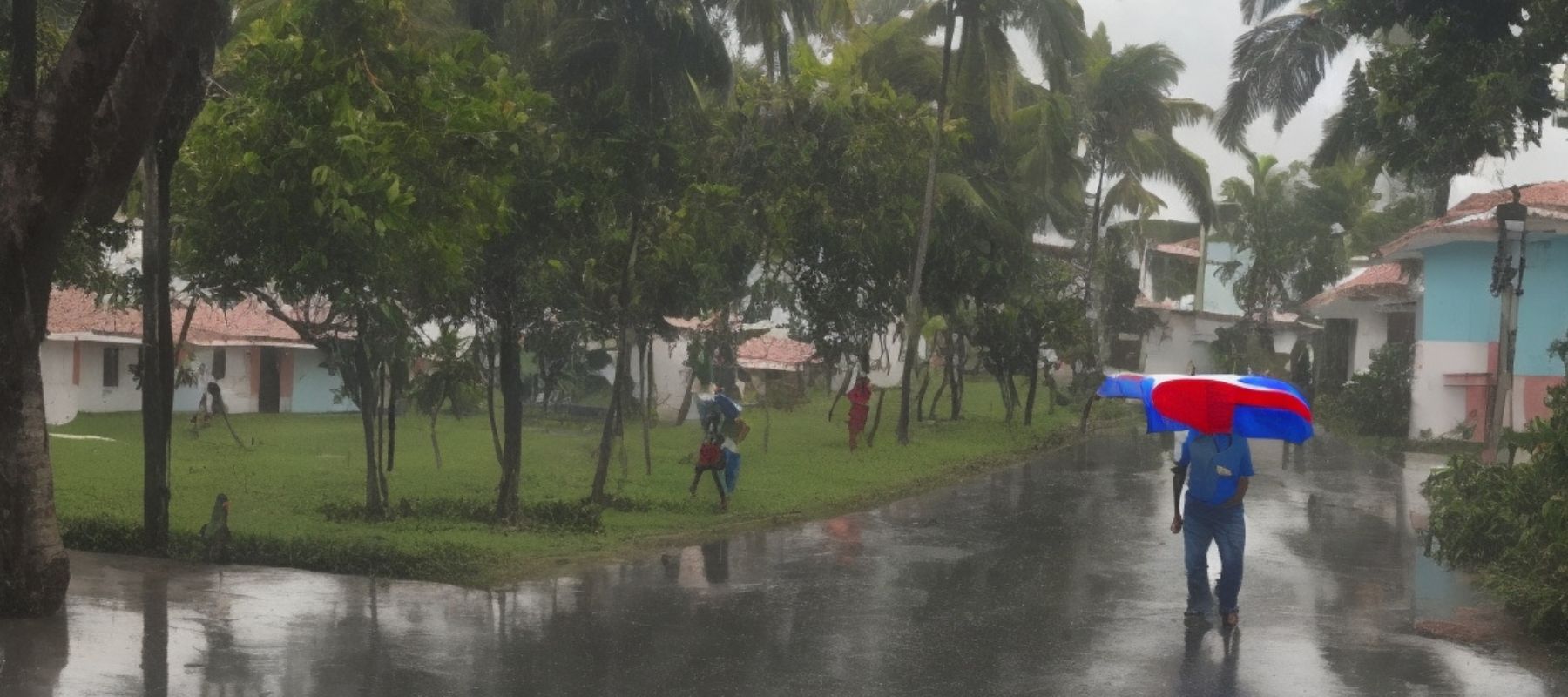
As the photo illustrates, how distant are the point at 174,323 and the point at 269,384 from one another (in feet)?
16.9

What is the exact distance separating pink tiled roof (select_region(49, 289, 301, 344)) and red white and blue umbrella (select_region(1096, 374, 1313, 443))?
23649mm

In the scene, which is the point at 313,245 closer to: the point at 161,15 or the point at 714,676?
the point at 161,15

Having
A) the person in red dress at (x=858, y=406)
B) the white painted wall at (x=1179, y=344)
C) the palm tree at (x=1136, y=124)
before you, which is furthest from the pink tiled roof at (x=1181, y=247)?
the person in red dress at (x=858, y=406)

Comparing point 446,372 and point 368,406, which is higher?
point 446,372

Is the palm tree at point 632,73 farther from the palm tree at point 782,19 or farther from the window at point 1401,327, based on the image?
the window at point 1401,327

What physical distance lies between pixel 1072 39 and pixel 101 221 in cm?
1886

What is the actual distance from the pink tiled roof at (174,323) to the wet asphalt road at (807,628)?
2038 cm

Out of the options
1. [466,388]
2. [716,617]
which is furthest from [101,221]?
[466,388]

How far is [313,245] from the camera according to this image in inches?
473

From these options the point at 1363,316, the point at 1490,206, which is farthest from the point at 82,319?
the point at 1363,316

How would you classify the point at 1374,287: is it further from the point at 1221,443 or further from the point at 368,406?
the point at 1221,443

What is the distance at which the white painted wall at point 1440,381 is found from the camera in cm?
2723

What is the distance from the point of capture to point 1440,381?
27703mm

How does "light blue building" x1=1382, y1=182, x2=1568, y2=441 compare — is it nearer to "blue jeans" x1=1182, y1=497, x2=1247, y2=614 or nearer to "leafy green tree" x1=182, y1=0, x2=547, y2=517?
"blue jeans" x1=1182, y1=497, x2=1247, y2=614
